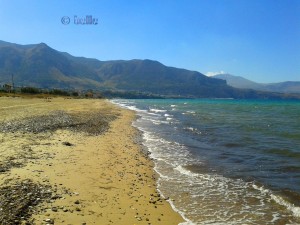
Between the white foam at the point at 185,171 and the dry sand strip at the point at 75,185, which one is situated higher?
the dry sand strip at the point at 75,185

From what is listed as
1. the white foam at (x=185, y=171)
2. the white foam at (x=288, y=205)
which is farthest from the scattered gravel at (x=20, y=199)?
the white foam at (x=288, y=205)

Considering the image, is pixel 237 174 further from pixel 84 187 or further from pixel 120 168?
pixel 84 187

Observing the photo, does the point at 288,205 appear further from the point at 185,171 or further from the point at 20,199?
the point at 20,199

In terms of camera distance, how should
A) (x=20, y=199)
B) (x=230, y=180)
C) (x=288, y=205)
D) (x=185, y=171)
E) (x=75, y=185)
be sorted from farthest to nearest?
(x=185, y=171) → (x=230, y=180) → (x=75, y=185) → (x=288, y=205) → (x=20, y=199)

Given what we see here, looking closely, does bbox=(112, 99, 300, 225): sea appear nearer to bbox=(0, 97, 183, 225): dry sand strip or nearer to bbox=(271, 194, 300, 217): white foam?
bbox=(271, 194, 300, 217): white foam

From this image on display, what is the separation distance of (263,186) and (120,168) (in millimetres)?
6610

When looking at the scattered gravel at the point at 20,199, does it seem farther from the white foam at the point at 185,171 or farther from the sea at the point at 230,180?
the white foam at the point at 185,171

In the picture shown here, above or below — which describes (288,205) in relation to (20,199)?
below

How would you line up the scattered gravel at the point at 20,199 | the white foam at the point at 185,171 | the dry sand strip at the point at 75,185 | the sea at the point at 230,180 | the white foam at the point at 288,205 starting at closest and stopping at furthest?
the scattered gravel at the point at 20,199, the dry sand strip at the point at 75,185, the sea at the point at 230,180, the white foam at the point at 288,205, the white foam at the point at 185,171

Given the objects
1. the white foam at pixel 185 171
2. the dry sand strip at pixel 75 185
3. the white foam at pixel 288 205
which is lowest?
the white foam at pixel 185 171

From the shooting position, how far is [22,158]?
14047mm

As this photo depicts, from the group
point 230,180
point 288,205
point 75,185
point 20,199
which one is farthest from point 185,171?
point 20,199

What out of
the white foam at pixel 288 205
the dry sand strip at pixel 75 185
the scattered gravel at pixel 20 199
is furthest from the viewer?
the white foam at pixel 288 205

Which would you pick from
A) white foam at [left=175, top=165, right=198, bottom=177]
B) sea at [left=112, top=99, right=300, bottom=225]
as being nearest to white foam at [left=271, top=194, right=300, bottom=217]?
sea at [left=112, top=99, right=300, bottom=225]
